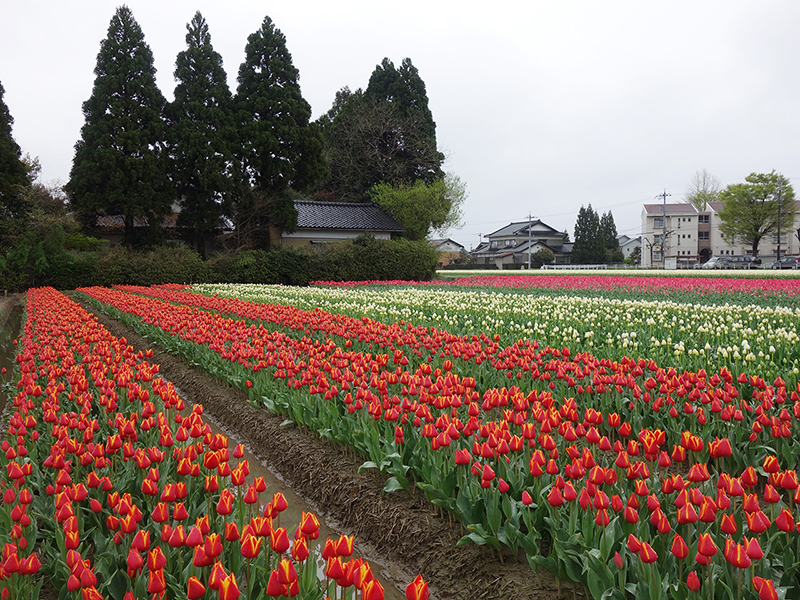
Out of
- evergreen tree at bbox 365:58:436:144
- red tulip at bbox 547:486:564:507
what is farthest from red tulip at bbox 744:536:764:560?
evergreen tree at bbox 365:58:436:144

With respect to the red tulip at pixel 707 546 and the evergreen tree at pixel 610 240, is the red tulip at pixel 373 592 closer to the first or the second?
the red tulip at pixel 707 546

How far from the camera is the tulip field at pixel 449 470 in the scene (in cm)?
215

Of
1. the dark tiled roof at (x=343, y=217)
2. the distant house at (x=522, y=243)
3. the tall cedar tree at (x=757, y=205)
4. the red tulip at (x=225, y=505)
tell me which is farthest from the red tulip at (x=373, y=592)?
the distant house at (x=522, y=243)

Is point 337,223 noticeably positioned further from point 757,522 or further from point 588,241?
point 588,241

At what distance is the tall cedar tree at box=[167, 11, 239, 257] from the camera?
84.3ft

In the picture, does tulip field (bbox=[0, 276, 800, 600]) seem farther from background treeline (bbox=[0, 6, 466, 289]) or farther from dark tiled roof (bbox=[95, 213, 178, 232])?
dark tiled roof (bbox=[95, 213, 178, 232])

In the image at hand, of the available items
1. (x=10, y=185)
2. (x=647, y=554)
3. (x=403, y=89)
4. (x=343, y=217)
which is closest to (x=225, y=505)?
(x=647, y=554)

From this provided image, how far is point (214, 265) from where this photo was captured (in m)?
24.3

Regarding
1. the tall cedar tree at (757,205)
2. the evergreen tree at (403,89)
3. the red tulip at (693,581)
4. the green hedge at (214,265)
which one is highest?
the evergreen tree at (403,89)

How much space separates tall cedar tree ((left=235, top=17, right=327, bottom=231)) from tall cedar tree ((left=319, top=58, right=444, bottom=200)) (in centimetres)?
963

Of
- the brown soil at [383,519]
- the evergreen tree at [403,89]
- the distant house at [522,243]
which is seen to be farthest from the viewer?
the distant house at [522,243]

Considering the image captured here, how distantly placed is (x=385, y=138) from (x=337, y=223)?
384 inches

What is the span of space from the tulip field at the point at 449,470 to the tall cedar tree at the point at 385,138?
32.8m

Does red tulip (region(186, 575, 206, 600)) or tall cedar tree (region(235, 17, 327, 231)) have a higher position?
tall cedar tree (region(235, 17, 327, 231))
